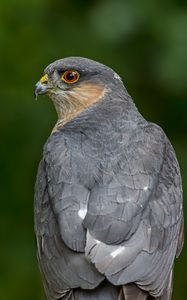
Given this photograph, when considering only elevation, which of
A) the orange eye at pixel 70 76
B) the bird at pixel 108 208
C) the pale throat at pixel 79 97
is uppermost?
the orange eye at pixel 70 76

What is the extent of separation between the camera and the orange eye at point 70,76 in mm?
11469

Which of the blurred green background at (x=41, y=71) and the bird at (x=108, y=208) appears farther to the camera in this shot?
the blurred green background at (x=41, y=71)

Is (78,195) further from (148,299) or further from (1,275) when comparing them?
(1,275)

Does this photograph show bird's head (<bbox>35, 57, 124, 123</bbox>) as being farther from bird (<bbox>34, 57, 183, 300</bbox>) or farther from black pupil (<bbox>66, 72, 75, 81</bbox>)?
bird (<bbox>34, 57, 183, 300</bbox>)

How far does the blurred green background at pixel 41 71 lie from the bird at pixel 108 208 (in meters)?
2.21

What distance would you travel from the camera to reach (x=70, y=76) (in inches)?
452

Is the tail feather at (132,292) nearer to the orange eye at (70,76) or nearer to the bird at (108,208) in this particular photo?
the bird at (108,208)

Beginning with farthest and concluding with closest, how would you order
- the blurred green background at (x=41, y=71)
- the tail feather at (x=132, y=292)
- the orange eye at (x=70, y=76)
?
1. the blurred green background at (x=41, y=71)
2. the orange eye at (x=70, y=76)
3. the tail feather at (x=132, y=292)

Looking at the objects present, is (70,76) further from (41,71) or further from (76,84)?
(41,71)

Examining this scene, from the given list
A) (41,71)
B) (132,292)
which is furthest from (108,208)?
(41,71)

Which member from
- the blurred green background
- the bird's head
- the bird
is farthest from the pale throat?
the blurred green background

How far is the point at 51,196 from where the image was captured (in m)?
10.3

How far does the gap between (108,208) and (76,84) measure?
1899 mm

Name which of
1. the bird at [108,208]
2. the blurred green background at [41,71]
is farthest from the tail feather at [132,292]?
the blurred green background at [41,71]
